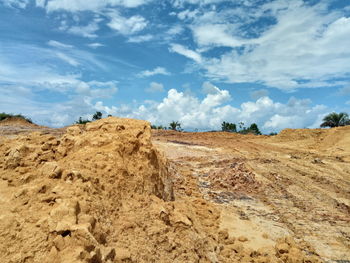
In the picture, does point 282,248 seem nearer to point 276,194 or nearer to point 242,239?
point 242,239

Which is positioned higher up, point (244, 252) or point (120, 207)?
point (120, 207)

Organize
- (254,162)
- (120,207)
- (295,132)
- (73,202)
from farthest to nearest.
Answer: (295,132), (254,162), (120,207), (73,202)

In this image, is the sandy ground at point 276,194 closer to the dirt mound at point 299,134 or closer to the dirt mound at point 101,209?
the dirt mound at point 101,209

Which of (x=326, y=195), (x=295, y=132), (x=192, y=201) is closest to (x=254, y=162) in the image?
(x=326, y=195)

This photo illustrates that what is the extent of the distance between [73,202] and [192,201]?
178 inches

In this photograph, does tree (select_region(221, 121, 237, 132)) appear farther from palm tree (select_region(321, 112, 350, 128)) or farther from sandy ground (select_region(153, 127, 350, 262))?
sandy ground (select_region(153, 127, 350, 262))

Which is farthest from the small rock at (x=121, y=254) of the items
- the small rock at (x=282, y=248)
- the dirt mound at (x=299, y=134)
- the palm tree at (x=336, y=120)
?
the palm tree at (x=336, y=120)

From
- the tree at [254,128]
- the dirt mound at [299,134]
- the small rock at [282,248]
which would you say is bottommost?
the small rock at [282,248]

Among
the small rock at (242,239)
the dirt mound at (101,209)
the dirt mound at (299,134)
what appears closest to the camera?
the dirt mound at (101,209)

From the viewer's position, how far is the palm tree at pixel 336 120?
3369cm

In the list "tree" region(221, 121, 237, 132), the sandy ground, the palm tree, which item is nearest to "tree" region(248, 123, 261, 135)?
"tree" region(221, 121, 237, 132)

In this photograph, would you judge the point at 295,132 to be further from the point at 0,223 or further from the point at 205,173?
the point at 0,223

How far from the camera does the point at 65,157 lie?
560 cm

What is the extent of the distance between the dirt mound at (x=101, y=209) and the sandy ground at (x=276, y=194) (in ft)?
2.58
